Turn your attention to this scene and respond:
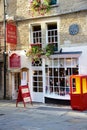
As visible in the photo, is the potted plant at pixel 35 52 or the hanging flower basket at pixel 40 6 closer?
the hanging flower basket at pixel 40 6

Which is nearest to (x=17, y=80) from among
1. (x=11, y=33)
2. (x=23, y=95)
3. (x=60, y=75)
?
(x=11, y=33)

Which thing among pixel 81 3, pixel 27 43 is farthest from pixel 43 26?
pixel 81 3

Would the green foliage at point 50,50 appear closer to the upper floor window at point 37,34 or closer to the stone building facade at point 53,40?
the stone building facade at point 53,40

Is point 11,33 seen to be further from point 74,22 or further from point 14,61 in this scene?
point 74,22

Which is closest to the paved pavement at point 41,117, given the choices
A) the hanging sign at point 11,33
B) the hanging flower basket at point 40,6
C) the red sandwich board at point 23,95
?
the red sandwich board at point 23,95

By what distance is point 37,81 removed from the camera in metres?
19.1

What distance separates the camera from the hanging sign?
61.1ft

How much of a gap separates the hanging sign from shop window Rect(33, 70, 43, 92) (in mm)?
2372

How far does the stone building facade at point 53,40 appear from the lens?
17.1m

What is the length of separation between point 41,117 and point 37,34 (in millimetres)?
6957

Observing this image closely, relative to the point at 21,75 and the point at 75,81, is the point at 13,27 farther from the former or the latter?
the point at 75,81

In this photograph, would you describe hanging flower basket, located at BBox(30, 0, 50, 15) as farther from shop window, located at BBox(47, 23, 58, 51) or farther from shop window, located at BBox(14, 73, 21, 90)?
shop window, located at BBox(14, 73, 21, 90)

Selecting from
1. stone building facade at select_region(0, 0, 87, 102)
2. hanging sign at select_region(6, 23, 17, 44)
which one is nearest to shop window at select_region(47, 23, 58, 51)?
stone building facade at select_region(0, 0, 87, 102)

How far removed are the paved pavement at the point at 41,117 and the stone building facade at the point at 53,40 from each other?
5.37 feet
